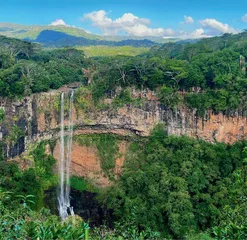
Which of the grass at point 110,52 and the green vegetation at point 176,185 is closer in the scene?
the green vegetation at point 176,185

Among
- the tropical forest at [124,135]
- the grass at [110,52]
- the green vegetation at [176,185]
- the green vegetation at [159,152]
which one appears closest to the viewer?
the green vegetation at [176,185]

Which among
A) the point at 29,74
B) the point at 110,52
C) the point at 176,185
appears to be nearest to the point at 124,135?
the point at 176,185

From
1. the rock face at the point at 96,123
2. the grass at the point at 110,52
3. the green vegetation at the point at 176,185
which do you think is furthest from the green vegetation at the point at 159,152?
the grass at the point at 110,52

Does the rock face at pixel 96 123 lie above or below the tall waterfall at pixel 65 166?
above

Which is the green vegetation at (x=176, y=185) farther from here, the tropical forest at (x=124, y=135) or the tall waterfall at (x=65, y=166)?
the tall waterfall at (x=65, y=166)

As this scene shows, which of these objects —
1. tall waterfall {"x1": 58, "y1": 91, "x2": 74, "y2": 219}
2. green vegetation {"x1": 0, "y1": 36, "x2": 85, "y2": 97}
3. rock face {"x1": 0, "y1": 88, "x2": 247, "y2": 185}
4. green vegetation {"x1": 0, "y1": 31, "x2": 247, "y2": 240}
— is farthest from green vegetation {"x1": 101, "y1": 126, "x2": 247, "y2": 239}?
green vegetation {"x1": 0, "y1": 36, "x2": 85, "y2": 97}

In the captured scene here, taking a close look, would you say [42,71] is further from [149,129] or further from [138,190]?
[138,190]

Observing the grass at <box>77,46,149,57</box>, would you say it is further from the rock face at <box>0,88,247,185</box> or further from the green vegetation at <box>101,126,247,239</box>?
the green vegetation at <box>101,126,247,239</box>

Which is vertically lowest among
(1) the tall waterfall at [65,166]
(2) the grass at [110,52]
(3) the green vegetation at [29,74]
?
(1) the tall waterfall at [65,166]

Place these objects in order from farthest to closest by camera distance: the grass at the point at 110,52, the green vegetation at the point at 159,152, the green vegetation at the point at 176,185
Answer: the grass at the point at 110,52 → the green vegetation at the point at 159,152 → the green vegetation at the point at 176,185
